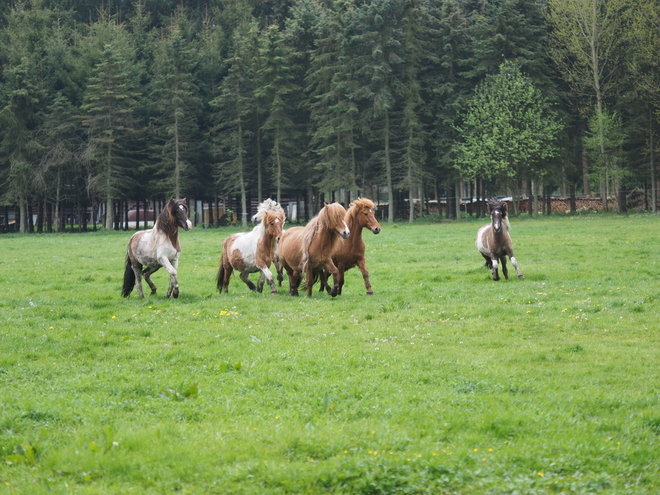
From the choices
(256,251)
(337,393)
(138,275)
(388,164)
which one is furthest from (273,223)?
(388,164)

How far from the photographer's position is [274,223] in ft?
53.7

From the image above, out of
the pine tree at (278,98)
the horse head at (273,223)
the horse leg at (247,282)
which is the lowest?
the horse leg at (247,282)

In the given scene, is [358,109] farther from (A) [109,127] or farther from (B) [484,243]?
(B) [484,243]

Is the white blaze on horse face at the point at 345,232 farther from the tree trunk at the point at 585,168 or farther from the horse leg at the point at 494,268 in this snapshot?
the tree trunk at the point at 585,168

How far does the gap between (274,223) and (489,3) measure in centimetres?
4824

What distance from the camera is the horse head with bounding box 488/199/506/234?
18.1 m

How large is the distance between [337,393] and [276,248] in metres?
9.40

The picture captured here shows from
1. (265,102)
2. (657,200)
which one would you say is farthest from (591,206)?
(265,102)

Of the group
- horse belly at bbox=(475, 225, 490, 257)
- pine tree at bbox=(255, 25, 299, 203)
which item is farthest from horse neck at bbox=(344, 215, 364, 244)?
pine tree at bbox=(255, 25, 299, 203)

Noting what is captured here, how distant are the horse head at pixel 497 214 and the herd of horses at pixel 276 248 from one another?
3401 millimetres

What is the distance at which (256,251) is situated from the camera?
16.6 metres

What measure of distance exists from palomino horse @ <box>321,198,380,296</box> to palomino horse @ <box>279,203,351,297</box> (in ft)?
1.08

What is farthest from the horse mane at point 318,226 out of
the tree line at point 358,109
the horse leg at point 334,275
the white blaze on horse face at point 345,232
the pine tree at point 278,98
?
the pine tree at point 278,98

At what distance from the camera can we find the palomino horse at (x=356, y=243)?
1614 cm
